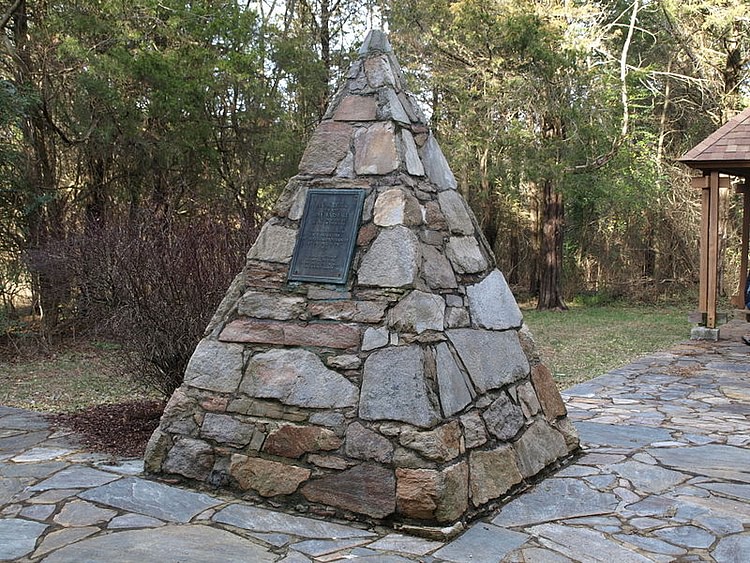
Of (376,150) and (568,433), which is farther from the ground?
(376,150)

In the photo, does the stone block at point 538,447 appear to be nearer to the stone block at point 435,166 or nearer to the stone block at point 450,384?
the stone block at point 450,384

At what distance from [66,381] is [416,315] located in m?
5.68

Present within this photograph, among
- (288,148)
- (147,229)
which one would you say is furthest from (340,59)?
(147,229)

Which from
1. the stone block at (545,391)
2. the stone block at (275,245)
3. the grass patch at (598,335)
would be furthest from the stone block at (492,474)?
the grass patch at (598,335)

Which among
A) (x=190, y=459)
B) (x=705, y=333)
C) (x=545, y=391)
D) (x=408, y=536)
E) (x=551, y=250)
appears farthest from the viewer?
(x=551, y=250)

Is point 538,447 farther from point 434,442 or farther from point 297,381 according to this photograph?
point 297,381

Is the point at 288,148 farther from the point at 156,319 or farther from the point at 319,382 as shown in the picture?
the point at 319,382

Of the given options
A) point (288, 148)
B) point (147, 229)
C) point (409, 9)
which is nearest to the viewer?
point (147, 229)

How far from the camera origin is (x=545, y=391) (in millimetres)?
4645

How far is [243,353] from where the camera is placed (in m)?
4.13

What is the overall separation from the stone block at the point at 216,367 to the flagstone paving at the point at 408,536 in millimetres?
582

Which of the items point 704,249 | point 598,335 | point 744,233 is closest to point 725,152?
point 704,249

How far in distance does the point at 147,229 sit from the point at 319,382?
15.0 ft

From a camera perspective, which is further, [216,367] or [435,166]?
[435,166]
